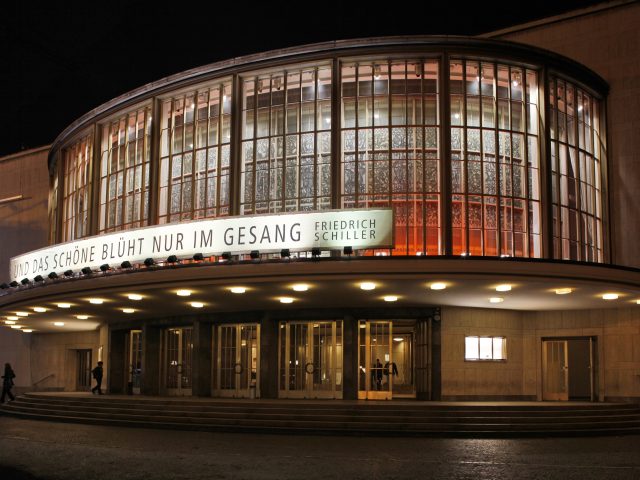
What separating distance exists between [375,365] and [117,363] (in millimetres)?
12383

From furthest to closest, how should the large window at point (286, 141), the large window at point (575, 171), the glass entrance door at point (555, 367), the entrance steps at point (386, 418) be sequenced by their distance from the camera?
the glass entrance door at point (555, 367) → the large window at point (575, 171) → the large window at point (286, 141) → the entrance steps at point (386, 418)

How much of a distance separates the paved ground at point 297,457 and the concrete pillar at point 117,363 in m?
12.4

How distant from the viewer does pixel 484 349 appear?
26.8 metres

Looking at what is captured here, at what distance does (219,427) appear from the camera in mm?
22109

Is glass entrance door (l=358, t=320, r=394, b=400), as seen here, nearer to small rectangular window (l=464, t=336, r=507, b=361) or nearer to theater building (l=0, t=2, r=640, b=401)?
theater building (l=0, t=2, r=640, b=401)

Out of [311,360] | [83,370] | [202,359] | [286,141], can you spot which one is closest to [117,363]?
[202,359]

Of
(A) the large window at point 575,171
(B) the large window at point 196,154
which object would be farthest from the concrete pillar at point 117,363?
(A) the large window at point 575,171

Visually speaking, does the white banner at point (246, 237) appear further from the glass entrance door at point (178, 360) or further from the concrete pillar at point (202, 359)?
the glass entrance door at point (178, 360)

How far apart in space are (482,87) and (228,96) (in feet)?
26.6

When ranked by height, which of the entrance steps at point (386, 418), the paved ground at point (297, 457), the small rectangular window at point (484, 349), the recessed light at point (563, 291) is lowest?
the paved ground at point (297, 457)

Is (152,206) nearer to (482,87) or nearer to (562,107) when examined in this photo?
(482,87)

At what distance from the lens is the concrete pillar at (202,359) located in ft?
94.3

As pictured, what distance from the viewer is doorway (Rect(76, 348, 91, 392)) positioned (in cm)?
3938

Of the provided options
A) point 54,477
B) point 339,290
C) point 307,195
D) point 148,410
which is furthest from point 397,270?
point 54,477
